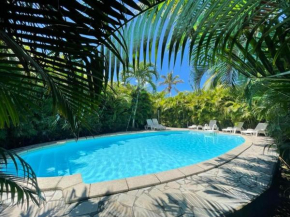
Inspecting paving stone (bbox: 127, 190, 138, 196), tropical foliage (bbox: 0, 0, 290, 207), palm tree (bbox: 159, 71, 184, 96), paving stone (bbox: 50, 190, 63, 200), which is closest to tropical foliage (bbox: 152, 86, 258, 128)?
paving stone (bbox: 127, 190, 138, 196)

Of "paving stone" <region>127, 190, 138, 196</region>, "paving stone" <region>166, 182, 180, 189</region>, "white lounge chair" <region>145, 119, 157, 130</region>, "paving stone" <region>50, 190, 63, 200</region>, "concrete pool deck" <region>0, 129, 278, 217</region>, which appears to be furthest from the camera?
"white lounge chair" <region>145, 119, 157, 130</region>

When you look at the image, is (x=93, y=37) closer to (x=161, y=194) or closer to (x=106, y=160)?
(x=161, y=194)

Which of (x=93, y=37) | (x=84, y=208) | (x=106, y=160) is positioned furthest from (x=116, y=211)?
(x=106, y=160)

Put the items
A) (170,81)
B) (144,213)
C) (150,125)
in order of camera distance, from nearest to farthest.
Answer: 1. (144,213)
2. (150,125)
3. (170,81)

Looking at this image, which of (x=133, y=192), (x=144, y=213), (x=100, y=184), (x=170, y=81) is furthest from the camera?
(x=170, y=81)

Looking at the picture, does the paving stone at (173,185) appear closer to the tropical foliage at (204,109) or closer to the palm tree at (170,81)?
the tropical foliage at (204,109)

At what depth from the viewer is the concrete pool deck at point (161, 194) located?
2.80 metres

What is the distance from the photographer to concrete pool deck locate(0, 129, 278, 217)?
9.20 ft

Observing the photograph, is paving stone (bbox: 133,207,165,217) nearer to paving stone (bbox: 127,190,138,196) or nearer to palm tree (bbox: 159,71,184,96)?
paving stone (bbox: 127,190,138,196)

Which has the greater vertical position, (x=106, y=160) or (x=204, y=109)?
(x=204, y=109)

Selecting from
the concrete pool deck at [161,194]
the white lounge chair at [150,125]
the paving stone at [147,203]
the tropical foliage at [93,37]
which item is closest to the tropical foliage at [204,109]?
the white lounge chair at [150,125]

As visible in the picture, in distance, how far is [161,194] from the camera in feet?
11.0

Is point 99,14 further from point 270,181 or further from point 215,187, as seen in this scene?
point 270,181

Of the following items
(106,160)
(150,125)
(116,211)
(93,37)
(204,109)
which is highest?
(204,109)
